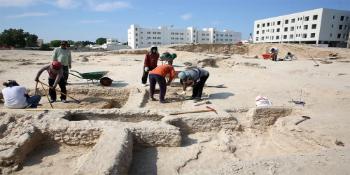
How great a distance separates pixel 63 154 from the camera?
171 inches

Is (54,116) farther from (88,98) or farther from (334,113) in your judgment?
(334,113)

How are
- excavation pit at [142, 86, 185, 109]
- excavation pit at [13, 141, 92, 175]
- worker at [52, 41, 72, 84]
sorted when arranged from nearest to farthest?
excavation pit at [13, 141, 92, 175]
excavation pit at [142, 86, 185, 109]
worker at [52, 41, 72, 84]

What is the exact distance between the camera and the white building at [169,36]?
→ 235 ft

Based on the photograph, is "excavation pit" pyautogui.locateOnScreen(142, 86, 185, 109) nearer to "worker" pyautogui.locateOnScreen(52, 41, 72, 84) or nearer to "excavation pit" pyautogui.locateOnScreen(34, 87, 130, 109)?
"excavation pit" pyautogui.locateOnScreen(34, 87, 130, 109)

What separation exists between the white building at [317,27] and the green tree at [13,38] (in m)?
50.1

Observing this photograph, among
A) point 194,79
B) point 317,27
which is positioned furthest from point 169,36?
point 194,79

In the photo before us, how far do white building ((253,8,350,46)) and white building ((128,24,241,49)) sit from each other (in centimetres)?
3110

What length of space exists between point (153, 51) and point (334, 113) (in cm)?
531

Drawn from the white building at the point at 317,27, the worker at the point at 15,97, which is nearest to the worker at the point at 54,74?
the worker at the point at 15,97

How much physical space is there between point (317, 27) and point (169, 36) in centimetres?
4050

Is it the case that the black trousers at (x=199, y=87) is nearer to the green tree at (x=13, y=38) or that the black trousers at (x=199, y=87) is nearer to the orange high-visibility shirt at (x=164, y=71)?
the orange high-visibility shirt at (x=164, y=71)

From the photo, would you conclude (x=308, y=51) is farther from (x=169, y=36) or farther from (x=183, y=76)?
(x=169, y=36)

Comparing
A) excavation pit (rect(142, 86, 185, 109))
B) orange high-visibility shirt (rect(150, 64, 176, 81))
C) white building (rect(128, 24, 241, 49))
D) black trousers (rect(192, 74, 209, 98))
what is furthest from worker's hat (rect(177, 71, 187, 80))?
white building (rect(128, 24, 241, 49))

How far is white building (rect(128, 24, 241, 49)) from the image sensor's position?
71500 millimetres
